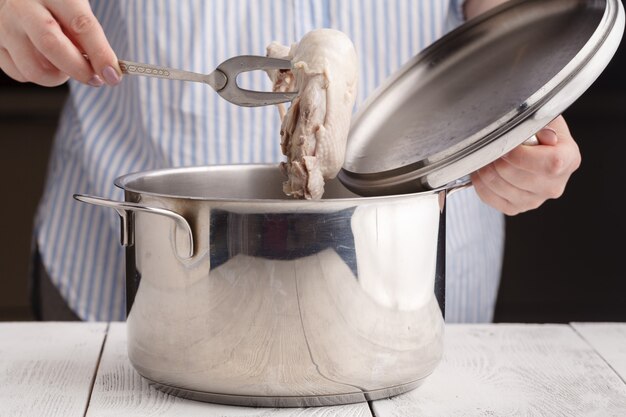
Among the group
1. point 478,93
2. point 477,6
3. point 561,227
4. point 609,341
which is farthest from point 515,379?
point 561,227

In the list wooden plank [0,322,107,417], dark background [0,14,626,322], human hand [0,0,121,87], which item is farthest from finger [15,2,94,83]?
dark background [0,14,626,322]

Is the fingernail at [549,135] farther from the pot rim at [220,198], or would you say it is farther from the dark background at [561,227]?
the dark background at [561,227]

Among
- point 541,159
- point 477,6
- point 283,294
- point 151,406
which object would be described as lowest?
point 151,406

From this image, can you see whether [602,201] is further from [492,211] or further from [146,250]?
[146,250]

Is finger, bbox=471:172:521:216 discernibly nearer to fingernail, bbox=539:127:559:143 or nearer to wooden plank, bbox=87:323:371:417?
fingernail, bbox=539:127:559:143

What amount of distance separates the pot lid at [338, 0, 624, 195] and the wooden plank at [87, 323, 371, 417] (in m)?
0.20

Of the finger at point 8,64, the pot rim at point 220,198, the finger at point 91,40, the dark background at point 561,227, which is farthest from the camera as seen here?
the dark background at point 561,227

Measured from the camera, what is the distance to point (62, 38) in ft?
2.61

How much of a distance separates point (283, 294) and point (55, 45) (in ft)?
0.97

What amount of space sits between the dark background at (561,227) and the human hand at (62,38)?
4.19 ft

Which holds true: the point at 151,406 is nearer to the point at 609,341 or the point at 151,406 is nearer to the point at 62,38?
the point at 62,38

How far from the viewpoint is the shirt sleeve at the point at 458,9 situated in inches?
49.1

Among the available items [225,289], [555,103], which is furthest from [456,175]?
[225,289]

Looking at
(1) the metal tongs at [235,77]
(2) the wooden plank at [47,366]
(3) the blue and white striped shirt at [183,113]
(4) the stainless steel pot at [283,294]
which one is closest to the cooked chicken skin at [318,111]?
(1) the metal tongs at [235,77]
